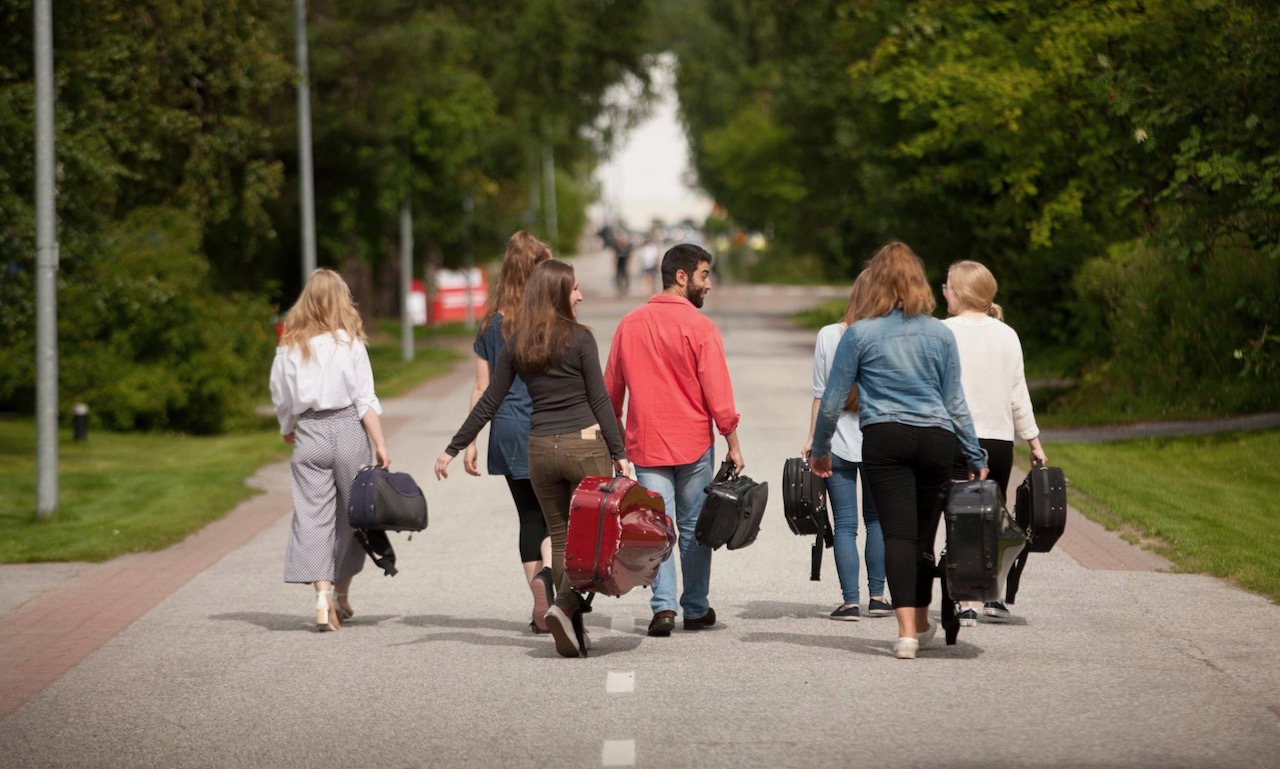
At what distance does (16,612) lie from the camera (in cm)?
995

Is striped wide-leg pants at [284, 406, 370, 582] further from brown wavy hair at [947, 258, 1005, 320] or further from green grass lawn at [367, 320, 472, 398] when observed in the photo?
green grass lawn at [367, 320, 472, 398]

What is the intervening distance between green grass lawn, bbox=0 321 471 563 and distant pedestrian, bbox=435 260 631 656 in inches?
206

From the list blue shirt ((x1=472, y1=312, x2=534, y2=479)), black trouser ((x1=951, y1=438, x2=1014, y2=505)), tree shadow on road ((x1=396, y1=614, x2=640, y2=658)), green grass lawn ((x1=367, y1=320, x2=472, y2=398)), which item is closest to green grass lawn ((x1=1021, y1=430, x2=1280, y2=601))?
black trouser ((x1=951, y1=438, x2=1014, y2=505))

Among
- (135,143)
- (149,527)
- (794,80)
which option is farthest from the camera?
(794,80)

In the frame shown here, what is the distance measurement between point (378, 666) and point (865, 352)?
2499 millimetres

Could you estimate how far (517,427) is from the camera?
332 inches

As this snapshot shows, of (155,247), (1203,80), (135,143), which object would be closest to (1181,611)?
(1203,80)

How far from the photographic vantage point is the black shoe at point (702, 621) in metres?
8.69

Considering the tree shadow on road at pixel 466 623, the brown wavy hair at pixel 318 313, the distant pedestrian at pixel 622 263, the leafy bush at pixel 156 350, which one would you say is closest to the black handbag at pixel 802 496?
the tree shadow on road at pixel 466 623

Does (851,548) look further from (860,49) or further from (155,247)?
(860,49)

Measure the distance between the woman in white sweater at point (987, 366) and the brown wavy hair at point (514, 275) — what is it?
1900mm

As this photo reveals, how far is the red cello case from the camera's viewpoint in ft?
25.2

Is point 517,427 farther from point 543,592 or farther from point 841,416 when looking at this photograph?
point 841,416

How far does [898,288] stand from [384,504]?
2.69 meters
